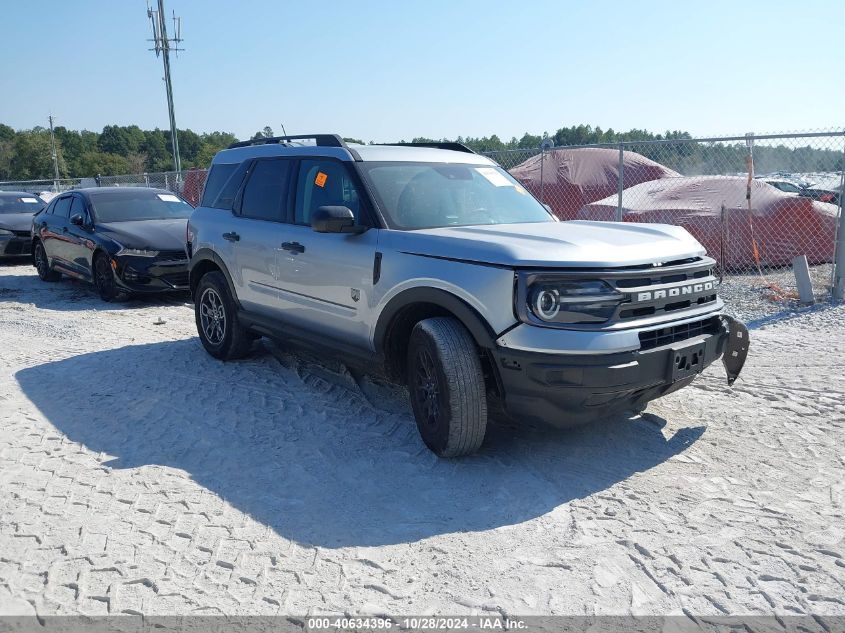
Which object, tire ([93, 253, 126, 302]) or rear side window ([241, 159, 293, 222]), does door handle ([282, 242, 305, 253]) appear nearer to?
rear side window ([241, 159, 293, 222])

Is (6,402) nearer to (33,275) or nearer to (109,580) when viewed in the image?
(109,580)

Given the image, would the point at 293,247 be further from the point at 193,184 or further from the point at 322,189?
the point at 193,184

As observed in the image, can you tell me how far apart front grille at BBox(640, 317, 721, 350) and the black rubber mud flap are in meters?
0.22

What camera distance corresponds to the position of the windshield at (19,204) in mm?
14581

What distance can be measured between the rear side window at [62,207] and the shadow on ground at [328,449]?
577 centimetres

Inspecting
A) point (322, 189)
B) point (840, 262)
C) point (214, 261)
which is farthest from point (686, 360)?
point (840, 262)

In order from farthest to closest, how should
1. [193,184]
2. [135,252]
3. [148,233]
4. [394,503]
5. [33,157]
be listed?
[33,157] → [193,184] → [148,233] → [135,252] → [394,503]

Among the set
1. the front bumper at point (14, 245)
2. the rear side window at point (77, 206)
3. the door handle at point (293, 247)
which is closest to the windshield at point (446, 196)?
the door handle at point (293, 247)

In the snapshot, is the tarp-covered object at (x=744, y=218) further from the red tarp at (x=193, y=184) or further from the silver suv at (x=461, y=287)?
the red tarp at (x=193, y=184)

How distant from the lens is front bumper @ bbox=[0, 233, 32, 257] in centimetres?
1391

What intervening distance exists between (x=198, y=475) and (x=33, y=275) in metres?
10.9

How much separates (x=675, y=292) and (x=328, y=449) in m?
2.28


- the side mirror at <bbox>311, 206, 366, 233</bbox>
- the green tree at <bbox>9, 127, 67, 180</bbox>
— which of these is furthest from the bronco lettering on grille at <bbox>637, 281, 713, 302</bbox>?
the green tree at <bbox>9, 127, 67, 180</bbox>

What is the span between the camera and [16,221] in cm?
1409
